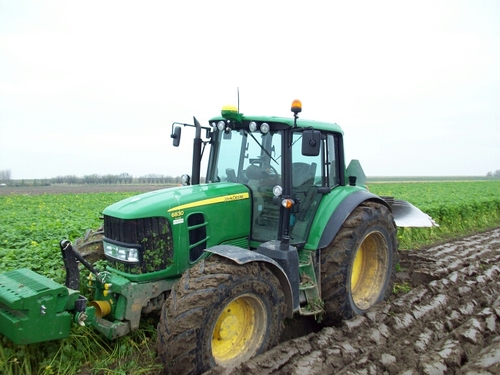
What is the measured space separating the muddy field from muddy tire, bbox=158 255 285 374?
184 millimetres

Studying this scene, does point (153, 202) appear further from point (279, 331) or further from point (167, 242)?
point (279, 331)

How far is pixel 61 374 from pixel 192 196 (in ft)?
6.39

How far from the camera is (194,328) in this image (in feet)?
11.0

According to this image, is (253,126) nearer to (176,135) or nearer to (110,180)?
(176,135)

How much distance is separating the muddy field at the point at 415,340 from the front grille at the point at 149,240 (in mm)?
1112

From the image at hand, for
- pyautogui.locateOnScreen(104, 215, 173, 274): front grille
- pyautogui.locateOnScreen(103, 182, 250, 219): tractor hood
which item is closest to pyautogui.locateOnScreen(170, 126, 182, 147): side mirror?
pyautogui.locateOnScreen(103, 182, 250, 219): tractor hood

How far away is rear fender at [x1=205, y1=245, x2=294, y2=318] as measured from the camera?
12.1ft

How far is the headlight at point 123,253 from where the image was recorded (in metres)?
3.92

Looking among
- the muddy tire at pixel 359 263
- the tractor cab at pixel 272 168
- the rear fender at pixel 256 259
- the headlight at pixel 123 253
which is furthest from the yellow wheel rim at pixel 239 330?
the muddy tire at pixel 359 263

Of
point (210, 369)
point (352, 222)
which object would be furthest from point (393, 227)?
point (210, 369)

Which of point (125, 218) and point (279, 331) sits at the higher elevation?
point (125, 218)

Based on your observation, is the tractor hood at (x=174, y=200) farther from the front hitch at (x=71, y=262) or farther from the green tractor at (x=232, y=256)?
the front hitch at (x=71, y=262)

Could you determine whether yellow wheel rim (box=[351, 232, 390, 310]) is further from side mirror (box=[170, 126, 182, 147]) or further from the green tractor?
side mirror (box=[170, 126, 182, 147])

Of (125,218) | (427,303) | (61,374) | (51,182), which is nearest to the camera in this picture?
(61,374)
